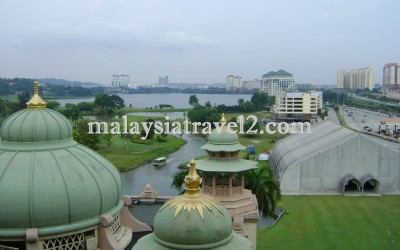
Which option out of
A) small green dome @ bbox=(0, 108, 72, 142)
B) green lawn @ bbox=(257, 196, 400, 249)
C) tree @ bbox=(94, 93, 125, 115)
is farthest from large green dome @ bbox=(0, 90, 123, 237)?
tree @ bbox=(94, 93, 125, 115)

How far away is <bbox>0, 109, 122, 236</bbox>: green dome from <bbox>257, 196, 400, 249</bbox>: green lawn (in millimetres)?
21407

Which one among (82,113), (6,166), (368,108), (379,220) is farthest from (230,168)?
(368,108)

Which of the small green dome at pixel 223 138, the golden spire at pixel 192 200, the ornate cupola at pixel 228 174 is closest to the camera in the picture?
the golden spire at pixel 192 200

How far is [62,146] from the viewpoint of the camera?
12289 millimetres

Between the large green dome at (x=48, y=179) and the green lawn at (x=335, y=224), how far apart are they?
21388 millimetres

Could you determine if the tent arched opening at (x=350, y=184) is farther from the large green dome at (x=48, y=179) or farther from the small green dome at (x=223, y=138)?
the large green dome at (x=48, y=179)

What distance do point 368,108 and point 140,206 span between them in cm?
18033

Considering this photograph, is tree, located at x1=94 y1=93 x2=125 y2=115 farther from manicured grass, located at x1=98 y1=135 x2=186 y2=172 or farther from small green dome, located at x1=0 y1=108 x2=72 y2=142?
small green dome, located at x1=0 y1=108 x2=72 y2=142

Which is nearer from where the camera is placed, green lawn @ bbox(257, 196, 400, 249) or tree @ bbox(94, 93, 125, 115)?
green lawn @ bbox(257, 196, 400, 249)

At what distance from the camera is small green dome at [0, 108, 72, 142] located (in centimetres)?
1194

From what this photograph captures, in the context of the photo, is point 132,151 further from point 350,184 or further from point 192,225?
point 192,225

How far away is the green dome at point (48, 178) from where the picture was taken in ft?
35.8

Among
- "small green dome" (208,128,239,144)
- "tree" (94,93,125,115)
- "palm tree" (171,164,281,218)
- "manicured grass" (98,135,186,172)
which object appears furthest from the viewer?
"tree" (94,93,125,115)

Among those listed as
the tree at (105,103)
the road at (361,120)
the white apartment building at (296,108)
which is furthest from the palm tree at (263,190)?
the tree at (105,103)
